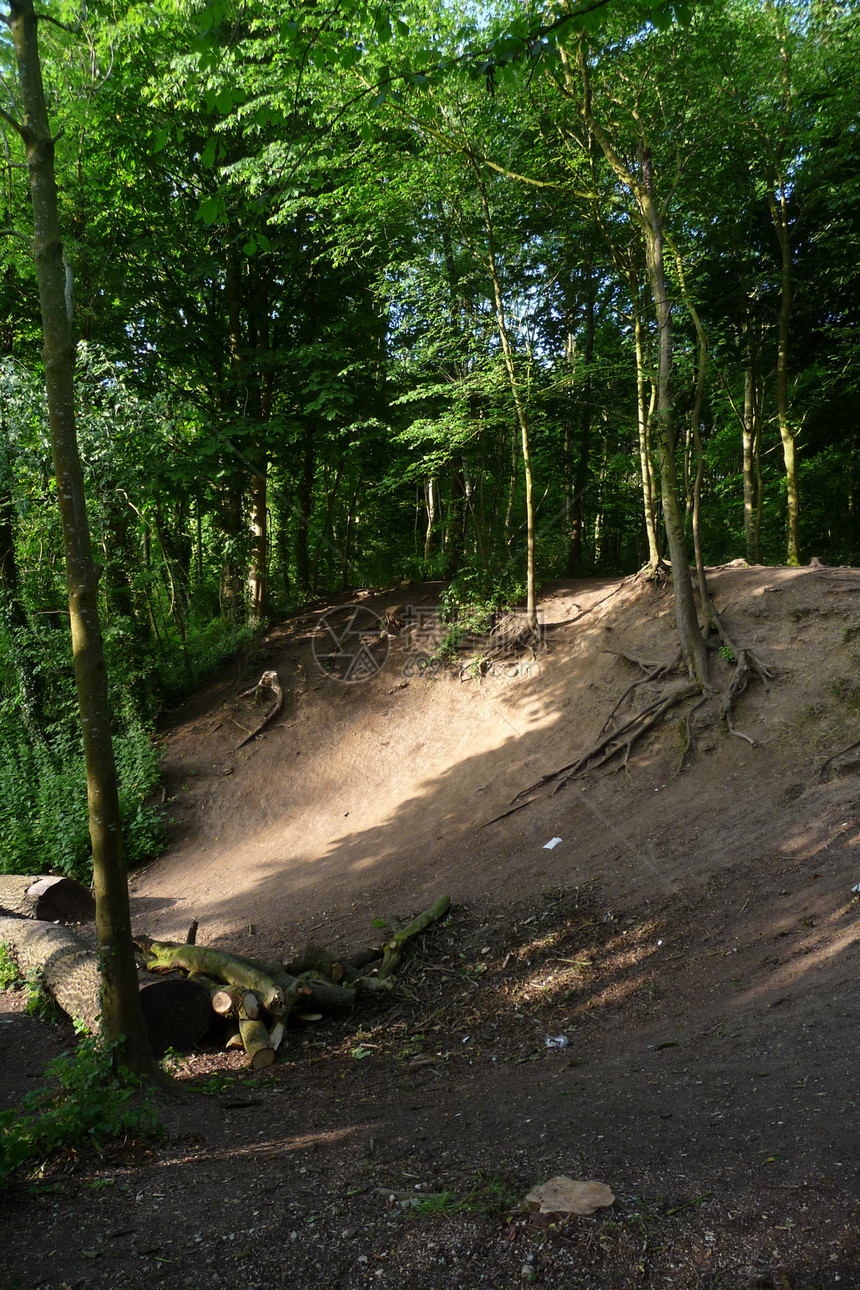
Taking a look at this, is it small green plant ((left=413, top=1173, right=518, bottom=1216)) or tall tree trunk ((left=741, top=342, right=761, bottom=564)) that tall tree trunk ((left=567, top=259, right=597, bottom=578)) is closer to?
tall tree trunk ((left=741, top=342, right=761, bottom=564))

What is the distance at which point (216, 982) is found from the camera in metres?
6.43

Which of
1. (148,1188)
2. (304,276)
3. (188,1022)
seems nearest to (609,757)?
(188,1022)

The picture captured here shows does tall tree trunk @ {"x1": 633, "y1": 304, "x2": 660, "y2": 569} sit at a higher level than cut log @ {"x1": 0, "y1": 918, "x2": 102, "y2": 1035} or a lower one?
higher

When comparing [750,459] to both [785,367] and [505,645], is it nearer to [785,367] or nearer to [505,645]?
[785,367]

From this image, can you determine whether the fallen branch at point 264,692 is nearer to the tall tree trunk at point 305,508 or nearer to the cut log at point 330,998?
the tall tree trunk at point 305,508

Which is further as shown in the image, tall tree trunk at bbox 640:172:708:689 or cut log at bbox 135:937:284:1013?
tall tree trunk at bbox 640:172:708:689

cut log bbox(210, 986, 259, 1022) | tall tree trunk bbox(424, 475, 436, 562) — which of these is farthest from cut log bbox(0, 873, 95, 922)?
tall tree trunk bbox(424, 475, 436, 562)

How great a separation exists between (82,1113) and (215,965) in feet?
8.78

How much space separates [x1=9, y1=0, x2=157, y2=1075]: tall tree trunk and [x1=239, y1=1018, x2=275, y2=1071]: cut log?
1.01m

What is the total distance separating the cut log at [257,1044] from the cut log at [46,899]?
183 inches

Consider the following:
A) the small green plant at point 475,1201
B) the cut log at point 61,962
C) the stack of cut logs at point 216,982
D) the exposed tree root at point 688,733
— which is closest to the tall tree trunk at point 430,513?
the exposed tree root at point 688,733

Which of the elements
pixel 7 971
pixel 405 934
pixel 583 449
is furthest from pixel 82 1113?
pixel 583 449

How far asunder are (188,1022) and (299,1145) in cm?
230

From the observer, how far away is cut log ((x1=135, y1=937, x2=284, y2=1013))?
5961mm
